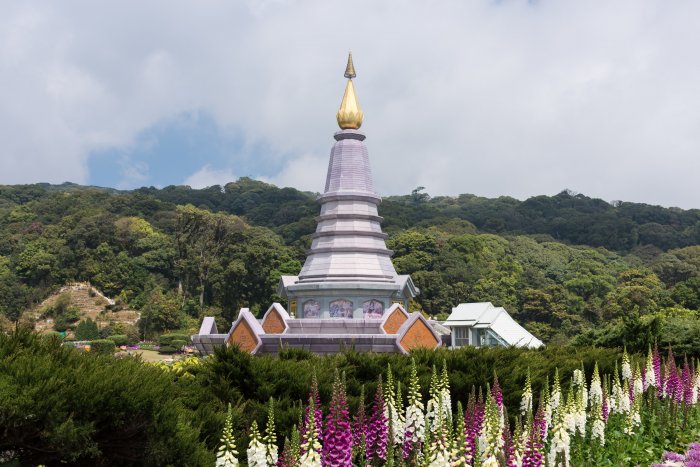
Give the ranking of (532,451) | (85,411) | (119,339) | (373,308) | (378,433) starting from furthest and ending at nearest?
(119,339) < (373,308) < (378,433) < (85,411) < (532,451)

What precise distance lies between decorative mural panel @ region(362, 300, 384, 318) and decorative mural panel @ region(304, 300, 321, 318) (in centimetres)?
195

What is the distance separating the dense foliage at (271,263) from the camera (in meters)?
68.9

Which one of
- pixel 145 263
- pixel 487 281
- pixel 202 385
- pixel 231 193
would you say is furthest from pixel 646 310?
pixel 231 193

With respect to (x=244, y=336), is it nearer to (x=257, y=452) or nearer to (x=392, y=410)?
(x=392, y=410)

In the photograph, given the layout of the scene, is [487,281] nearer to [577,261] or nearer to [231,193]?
[577,261]

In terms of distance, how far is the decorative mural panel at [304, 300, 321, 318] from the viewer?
32.9m

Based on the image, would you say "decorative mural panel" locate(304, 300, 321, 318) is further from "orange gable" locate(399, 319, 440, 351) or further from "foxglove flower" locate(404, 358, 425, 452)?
"foxglove flower" locate(404, 358, 425, 452)

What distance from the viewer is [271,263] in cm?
7181

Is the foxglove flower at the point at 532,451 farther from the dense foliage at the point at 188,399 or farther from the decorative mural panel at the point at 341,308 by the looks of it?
the decorative mural panel at the point at 341,308

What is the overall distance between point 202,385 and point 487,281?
200 ft

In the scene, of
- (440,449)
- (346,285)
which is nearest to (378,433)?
(440,449)

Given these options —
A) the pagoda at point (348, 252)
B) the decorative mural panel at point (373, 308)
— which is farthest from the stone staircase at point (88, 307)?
the decorative mural panel at point (373, 308)

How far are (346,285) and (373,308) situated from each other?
1625 millimetres

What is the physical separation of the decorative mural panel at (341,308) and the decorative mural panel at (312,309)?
0.68 meters
